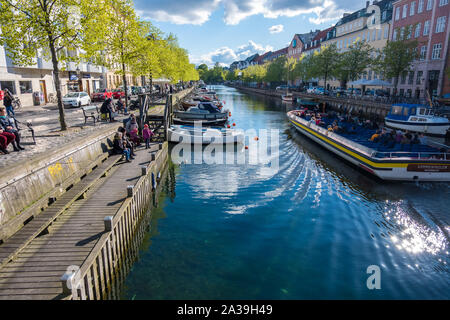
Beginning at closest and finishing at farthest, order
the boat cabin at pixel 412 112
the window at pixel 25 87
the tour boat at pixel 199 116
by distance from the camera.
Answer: the boat cabin at pixel 412 112 → the window at pixel 25 87 → the tour boat at pixel 199 116

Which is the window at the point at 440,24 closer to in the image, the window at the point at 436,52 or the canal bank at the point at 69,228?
the window at the point at 436,52

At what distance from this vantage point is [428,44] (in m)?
45.6

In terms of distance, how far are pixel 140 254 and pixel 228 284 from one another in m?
3.41

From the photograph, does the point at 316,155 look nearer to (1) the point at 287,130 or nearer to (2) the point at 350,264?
(1) the point at 287,130

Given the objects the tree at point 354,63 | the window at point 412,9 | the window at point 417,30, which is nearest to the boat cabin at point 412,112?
the tree at point 354,63

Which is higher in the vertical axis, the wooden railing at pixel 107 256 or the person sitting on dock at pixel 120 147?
the person sitting on dock at pixel 120 147

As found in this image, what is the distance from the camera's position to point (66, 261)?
7371 millimetres

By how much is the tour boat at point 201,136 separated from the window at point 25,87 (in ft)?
56.5

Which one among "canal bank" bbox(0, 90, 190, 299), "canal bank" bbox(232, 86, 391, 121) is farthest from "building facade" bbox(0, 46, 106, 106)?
"canal bank" bbox(232, 86, 391, 121)

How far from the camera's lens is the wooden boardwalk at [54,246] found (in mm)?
6504

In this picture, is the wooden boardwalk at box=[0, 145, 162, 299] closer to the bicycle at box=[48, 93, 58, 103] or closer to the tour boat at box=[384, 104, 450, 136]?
the bicycle at box=[48, 93, 58, 103]

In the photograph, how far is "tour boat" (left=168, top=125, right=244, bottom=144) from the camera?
26.2 m
